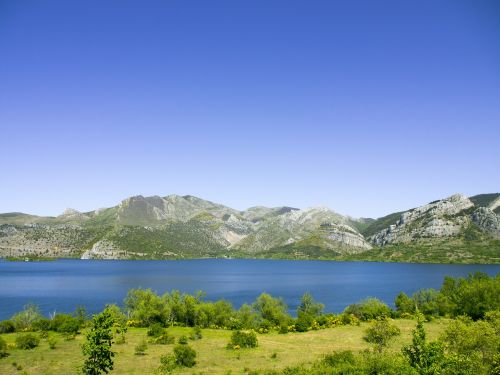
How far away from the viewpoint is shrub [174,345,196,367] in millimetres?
64250

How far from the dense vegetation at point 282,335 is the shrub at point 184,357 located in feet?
0.53

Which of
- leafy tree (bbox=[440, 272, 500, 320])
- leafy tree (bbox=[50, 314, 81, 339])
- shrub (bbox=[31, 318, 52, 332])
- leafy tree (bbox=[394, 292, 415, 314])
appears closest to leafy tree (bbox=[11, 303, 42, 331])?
shrub (bbox=[31, 318, 52, 332])

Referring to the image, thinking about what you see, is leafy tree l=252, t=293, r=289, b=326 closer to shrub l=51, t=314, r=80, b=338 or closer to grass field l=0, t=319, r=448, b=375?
grass field l=0, t=319, r=448, b=375

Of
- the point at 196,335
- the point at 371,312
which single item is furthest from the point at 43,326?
the point at 371,312

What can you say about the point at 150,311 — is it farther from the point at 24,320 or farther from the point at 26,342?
the point at 24,320

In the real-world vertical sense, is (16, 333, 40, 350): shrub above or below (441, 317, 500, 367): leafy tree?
below

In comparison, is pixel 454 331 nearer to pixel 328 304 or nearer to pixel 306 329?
pixel 306 329

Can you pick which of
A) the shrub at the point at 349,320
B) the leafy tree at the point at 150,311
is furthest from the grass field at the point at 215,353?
the leafy tree at the point at 150,311

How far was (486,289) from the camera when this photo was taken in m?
112

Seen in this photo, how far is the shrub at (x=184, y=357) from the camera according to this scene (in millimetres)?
64250

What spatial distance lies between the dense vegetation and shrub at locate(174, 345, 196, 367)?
16 cm

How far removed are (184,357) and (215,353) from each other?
10.1 metres

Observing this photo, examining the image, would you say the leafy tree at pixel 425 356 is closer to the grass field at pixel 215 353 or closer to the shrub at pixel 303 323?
the grass field at pixel 215 353

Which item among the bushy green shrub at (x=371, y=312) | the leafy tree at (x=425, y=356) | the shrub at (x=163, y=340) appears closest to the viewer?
the leafy tree at (x=425, y=356)
